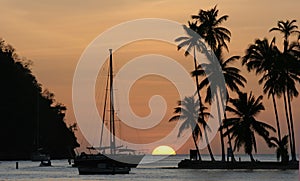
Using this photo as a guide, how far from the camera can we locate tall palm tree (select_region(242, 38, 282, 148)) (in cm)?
10412

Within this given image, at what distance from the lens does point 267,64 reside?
344ft

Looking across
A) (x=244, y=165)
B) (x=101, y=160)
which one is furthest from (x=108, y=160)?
(x=244, y=165)

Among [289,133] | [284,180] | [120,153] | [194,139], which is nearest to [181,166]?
[194,139]

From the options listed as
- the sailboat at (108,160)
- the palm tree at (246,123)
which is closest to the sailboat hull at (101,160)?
the sailboat at (108,160)

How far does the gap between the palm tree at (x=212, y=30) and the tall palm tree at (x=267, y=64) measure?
5120 mm

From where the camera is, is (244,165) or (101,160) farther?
(244,165)

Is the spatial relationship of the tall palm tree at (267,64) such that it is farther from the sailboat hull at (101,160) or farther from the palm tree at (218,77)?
the sailboat hull at (101,160)

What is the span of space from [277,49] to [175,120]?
2092cm

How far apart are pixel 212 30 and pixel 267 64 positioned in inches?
412

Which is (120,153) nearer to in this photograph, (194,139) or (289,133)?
(194,139)

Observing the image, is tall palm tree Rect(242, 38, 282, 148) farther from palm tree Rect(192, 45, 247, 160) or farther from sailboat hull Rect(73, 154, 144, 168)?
sailboat hull Rect(73, 154, 144, 168)

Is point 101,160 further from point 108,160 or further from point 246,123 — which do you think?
point 246,123

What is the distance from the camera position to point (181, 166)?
393 feet

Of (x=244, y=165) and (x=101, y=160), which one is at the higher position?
(x=101, y=160)
